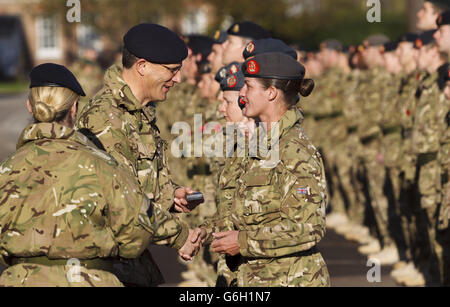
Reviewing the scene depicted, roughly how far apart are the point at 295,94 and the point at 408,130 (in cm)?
491

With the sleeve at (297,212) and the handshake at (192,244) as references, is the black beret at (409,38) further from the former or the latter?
the sleeve at (297,212)

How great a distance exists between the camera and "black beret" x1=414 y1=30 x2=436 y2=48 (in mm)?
8836

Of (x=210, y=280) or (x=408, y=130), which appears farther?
(x=408, y=130)

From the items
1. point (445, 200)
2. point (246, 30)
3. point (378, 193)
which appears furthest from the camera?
point (378, 193)

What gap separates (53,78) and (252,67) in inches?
47.5

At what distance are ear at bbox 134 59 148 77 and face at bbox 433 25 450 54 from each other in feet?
11.9

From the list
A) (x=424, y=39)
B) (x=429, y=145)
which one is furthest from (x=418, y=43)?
(x=429, y=145)

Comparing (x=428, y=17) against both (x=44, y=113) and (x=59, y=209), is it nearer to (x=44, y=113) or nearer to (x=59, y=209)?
(x=44, y=113)

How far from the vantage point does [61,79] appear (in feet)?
13.0

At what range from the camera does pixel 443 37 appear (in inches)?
307

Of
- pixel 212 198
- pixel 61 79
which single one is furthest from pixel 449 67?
pixel 61 79

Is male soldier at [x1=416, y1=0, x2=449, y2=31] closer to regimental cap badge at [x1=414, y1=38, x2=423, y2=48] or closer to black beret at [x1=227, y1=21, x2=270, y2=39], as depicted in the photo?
regimental cap badge at [x1=414, y1=38, x2=423, y2=48]

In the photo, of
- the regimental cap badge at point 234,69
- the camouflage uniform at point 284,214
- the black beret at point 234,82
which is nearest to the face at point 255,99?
the camouflage uniform at point 284,214

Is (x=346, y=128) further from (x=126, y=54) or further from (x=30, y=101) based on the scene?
(x=30, y=101)
